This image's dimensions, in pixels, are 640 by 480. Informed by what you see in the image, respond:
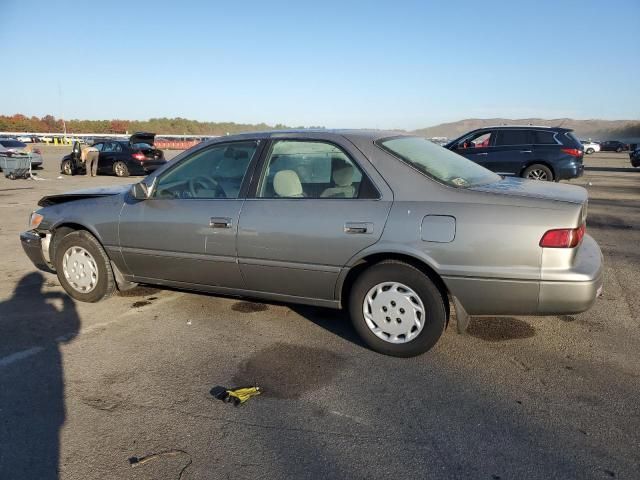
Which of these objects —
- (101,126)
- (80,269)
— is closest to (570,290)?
(80,269)

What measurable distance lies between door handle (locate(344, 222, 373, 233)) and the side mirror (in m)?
1.87

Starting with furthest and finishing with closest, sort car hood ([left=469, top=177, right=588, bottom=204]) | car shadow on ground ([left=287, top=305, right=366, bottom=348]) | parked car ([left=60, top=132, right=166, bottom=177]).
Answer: parked car ([left=60, top=132, right=166, bottom=177]) → car shadow on ground ([left=287, top=305, right=366, bottom=348]) → car hood ([left=469, top=177, right=588, bottom=204])

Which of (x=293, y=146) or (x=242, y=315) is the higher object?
(x=293, y=146)

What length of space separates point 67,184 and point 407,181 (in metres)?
14.7

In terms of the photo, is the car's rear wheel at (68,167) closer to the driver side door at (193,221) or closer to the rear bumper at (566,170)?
the driver side door at (193,221)

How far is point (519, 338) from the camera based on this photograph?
386 centimetres

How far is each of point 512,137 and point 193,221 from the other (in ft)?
32.3

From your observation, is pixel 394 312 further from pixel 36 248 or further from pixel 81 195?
pixel 36 248

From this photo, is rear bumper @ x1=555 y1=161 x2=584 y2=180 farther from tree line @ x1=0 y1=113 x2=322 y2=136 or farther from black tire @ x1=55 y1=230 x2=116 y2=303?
tree line @ x1=0 y1=113 x2=322 y2=136

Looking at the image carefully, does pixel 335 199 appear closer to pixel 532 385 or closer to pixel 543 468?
pixel 532 385

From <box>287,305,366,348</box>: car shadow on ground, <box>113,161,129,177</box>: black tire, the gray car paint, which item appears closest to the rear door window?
the gray car paint

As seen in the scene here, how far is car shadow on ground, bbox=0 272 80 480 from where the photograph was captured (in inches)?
95.9

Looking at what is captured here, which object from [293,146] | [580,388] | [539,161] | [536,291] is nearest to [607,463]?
[580,388]

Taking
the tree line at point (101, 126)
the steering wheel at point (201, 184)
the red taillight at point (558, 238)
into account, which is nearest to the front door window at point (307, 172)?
the steering wheel at point (201, 184)
